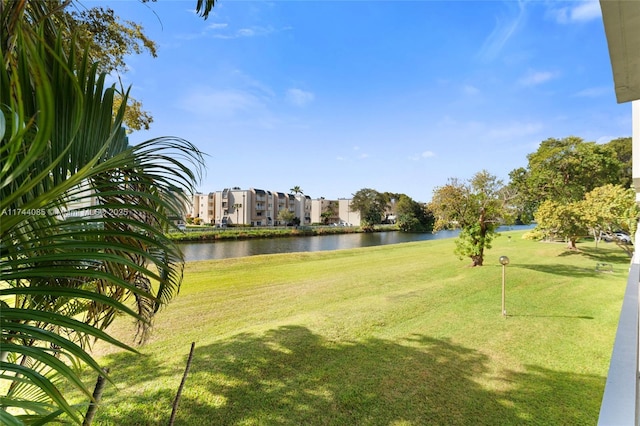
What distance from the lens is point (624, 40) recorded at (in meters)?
0.62

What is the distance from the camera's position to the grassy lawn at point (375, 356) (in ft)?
7.50

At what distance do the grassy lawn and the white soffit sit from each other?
8.11ft

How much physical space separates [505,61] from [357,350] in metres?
8.34

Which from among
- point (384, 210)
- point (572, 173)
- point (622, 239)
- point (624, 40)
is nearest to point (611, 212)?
point (622, 239)

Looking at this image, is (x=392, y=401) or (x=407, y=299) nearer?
(x=392, y=401)

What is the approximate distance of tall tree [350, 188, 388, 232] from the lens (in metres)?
35.2

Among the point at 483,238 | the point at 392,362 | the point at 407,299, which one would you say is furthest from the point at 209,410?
the point at 483,238

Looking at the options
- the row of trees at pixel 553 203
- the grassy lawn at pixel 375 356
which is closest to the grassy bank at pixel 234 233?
the grassy lawn at pixel 375 356

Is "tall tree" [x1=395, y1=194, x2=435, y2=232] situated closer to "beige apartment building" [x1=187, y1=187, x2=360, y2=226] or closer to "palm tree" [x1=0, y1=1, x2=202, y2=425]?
"beige apartment building" [x1=187, y1=187, x2=360, y2=226]

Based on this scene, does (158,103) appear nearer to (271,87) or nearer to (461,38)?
(271,87)

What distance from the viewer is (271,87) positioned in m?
8.55

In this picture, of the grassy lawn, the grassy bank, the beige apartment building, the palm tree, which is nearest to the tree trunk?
the grassy lawn

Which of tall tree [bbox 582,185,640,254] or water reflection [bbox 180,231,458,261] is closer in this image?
tall tree [bbox 582,185,640,254]

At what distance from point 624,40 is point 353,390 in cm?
282
